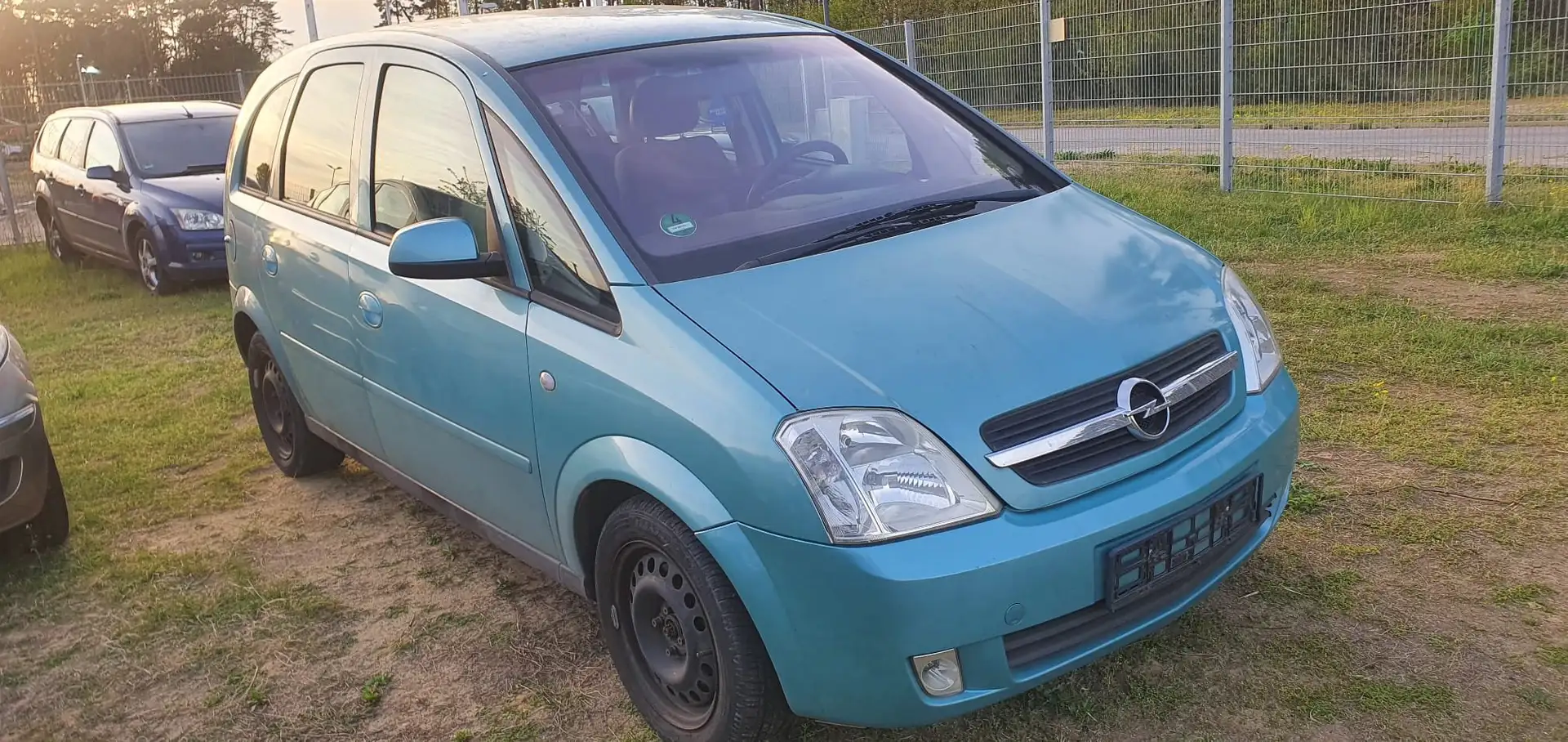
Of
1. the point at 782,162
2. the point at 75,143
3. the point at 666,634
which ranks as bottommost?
the point at 666,634

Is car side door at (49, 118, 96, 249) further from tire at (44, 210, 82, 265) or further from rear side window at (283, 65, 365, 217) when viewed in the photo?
rear side window at (283, 65, 365, 217)

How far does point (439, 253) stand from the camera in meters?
2.97

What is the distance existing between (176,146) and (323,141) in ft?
24.3

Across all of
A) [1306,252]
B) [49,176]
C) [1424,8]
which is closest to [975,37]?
[1424,8]

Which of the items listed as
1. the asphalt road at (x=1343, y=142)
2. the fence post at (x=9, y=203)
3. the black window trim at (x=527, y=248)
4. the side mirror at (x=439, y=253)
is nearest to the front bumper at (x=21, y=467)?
the side mirror at (x=439, y=253)

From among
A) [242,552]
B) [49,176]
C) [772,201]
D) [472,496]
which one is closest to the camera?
[772,201]

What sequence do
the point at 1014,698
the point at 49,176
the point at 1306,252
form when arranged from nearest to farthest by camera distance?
the point at 1014,698 → the point at 1306,252 → the point at 49,176

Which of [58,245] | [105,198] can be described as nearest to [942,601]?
[105,198]

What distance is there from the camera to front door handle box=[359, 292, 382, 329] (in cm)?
362

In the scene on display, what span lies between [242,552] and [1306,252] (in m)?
6.37

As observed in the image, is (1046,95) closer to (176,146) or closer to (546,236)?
(176,146)

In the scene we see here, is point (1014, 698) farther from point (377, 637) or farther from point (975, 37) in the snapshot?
point (975, 37)

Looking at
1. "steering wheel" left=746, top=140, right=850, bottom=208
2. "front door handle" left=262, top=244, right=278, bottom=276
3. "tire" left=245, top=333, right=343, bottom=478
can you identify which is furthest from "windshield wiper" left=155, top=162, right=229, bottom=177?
"steering wheel" left=746, top=140, right=850, bottom=208

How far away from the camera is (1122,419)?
99.5 inches
